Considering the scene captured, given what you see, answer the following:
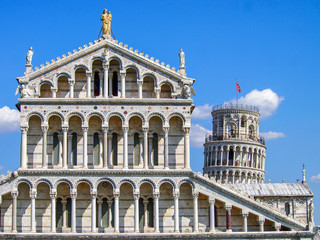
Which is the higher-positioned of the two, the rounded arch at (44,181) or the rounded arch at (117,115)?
the rounded arch at (117,115)

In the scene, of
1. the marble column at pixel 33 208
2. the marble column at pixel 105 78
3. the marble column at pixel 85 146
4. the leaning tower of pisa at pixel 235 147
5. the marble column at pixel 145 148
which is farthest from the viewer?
the leaning tower of pisa at pixel 235 147

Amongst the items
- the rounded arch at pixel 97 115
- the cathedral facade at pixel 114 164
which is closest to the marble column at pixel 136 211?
the cathedral facade at pixel 114 164

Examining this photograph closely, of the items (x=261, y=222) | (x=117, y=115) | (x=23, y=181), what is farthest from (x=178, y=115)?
(x=23, y=181)

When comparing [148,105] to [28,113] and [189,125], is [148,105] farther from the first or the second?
[28,113]

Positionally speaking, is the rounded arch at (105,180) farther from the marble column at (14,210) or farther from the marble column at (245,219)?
the marble column at (245,219)

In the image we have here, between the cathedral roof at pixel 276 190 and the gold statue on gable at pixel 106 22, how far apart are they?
25499mm

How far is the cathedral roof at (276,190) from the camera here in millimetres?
74375

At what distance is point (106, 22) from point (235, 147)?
59.6m

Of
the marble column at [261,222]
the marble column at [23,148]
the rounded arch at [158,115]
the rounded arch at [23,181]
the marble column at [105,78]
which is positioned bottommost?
the marble column at [261,222]

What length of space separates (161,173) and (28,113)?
9378 mm

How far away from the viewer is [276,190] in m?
74.8

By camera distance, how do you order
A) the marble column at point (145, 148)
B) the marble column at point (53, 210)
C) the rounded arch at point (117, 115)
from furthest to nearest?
the rounded arch at point (117, 115), the marble column at point (145, 148), the marble column at point (53, 210)

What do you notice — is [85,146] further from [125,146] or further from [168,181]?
[168,181]

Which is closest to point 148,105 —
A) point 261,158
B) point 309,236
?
point 309,236
